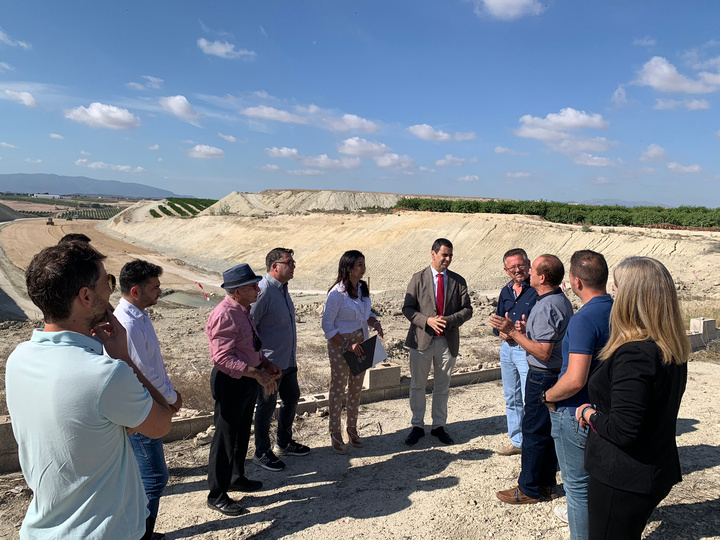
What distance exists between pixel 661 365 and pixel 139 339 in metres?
3.07

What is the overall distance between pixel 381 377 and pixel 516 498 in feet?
9.00

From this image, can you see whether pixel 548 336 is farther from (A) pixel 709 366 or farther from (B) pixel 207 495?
(A) pixel 709 366

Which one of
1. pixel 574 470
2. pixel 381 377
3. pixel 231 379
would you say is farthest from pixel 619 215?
pixel 231 379

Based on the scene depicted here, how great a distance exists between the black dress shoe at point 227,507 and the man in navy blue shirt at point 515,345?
265cm

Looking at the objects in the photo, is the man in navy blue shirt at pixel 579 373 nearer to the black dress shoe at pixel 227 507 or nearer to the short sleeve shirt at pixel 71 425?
the short sleeve shirt at pixel 71 425

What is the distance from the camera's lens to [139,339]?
3.24 metres

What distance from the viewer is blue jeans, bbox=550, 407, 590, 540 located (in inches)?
115

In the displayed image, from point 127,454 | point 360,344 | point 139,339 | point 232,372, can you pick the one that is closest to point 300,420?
point 360,344

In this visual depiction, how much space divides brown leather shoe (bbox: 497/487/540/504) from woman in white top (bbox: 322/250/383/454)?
5.45 ft

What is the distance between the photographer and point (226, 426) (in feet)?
12.3

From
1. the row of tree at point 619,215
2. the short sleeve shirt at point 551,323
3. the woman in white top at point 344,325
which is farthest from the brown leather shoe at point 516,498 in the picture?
the row of tree at point 619,215

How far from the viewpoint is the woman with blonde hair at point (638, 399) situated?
225cm

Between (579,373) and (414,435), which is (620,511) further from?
(414,435)

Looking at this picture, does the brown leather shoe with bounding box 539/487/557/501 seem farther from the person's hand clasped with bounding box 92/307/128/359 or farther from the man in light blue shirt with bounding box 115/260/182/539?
the person's hand clasped with bounding box 92/307/128/359
